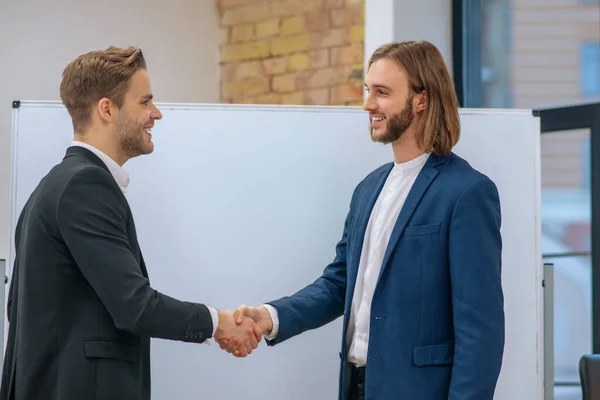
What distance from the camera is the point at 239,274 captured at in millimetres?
3041

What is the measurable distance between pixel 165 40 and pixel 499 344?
110 inches

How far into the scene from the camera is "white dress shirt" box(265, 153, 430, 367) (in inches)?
91.0

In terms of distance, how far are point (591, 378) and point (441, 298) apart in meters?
0.47

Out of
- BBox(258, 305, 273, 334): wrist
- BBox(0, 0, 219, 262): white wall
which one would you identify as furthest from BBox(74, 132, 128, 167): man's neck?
BBox(0, 0, 219, 262): white wall

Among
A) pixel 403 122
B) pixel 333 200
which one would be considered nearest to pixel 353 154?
pixel 333 200

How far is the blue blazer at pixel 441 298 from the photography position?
7.02ft

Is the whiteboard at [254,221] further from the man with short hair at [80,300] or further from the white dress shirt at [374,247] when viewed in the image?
the man with short hair at [80,300]

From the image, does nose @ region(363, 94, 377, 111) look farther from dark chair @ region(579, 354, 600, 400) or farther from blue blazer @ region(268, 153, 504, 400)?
dark chair @ region(579, 354, 600, 400)

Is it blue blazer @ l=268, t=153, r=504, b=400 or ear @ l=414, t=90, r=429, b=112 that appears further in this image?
ear @ l=414, t=90, r=429, b=112

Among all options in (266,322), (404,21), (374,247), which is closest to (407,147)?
(374,247)

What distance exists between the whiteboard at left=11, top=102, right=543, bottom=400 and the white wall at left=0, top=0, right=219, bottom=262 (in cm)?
104

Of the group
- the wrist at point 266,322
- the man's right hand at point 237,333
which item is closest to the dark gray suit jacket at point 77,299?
the man's right hand at point 237,333

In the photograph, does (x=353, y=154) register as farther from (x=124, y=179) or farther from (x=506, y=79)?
(x=506, y=79)

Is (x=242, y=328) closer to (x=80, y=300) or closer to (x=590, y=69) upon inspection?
(x=80, y=300)
